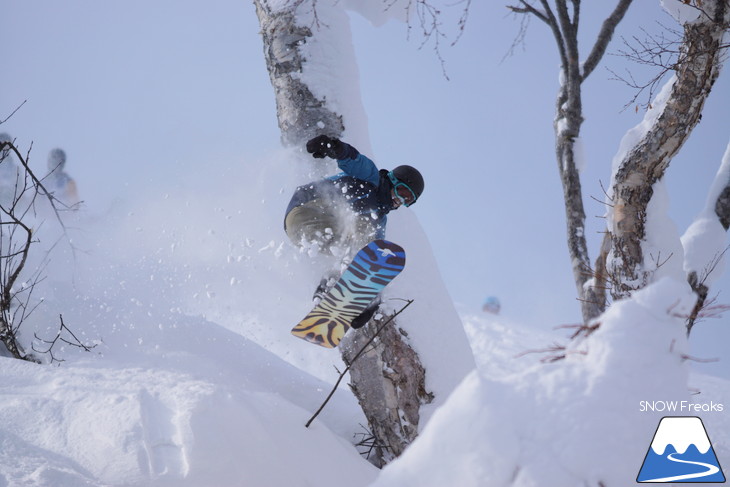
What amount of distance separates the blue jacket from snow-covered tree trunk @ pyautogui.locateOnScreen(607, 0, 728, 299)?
1.50 m

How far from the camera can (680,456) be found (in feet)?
3.64

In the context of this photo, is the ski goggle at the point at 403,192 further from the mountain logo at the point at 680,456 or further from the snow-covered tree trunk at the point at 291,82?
the mountain logo at the point at 680,456

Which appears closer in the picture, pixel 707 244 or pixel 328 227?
pixel 328 227

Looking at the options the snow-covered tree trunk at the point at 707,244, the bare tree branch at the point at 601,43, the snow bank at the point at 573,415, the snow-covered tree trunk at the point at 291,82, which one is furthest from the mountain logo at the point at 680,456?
the bare tree branch at the point at 601,43

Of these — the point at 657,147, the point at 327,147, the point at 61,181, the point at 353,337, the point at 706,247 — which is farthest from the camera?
the point at 61,181

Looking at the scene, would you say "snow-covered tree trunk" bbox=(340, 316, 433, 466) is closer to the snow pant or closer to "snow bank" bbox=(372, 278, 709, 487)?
the snow pant

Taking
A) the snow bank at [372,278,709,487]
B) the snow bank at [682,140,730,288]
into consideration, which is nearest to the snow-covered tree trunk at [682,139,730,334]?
the snow bank at [682,140,730,288]

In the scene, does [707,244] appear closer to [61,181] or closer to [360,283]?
[360,283]

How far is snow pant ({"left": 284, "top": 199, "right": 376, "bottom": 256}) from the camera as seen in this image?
9.64 feet

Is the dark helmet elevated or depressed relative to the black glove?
elevated

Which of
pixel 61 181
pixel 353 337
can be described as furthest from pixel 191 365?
pixel 61 181

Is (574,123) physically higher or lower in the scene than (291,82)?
higher

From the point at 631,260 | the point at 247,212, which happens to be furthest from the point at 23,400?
the point at 631,260

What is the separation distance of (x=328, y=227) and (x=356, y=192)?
279mm
